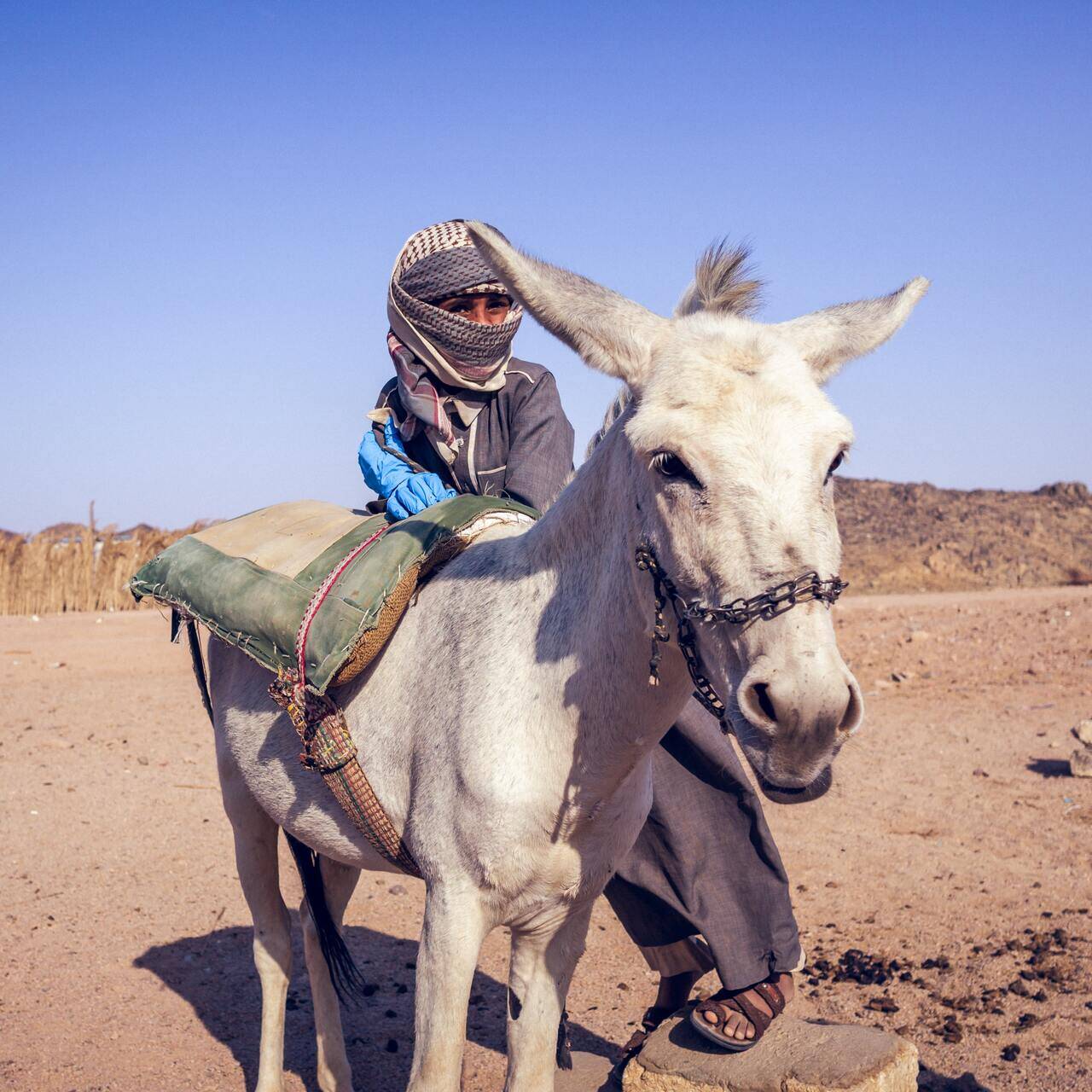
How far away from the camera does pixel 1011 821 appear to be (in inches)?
293

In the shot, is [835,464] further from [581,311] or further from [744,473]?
[581,311]

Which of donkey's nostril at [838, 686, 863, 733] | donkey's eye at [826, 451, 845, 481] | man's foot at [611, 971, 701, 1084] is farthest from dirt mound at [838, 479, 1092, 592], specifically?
donkey's nostril at [838, 686, 863, 733]

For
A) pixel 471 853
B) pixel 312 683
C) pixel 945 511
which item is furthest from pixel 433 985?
pixel 945 511

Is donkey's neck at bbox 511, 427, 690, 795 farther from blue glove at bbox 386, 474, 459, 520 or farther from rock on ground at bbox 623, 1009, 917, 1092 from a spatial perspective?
rock on ground at bbox 623, 1009, 917, 1092

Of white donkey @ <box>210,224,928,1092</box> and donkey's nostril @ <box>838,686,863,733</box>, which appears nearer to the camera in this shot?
donkey's nostril @ <box>838,686,863,733</box>

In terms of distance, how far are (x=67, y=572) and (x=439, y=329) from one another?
17850mm

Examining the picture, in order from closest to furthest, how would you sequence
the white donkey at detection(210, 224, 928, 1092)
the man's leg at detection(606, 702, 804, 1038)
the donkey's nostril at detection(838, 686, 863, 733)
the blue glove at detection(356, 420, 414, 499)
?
the donkey's nostril at detection(838, 686, 863, 733) → the white donkey at detection(210, 224, 928, 1092) → the man's leg at detection(606, 702, 804, 1038) → the blue glove at detection(356, 420, 414, 499)

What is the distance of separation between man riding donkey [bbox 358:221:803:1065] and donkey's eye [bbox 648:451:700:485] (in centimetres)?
141

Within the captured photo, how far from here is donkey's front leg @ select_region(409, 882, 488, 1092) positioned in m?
2.74

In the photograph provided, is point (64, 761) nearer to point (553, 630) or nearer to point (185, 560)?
point (185, 560)

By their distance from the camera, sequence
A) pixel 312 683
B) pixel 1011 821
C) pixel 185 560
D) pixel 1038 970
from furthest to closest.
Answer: pixel 1011 821 < pixel 1038 970 < pixel 185 560 < pixel 312 683

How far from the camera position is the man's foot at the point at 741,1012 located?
11.4ft

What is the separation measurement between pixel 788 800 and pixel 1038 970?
3746mm

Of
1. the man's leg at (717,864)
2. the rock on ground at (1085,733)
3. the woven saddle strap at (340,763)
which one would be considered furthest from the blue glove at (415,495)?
the rock on ground at (1085,733)
